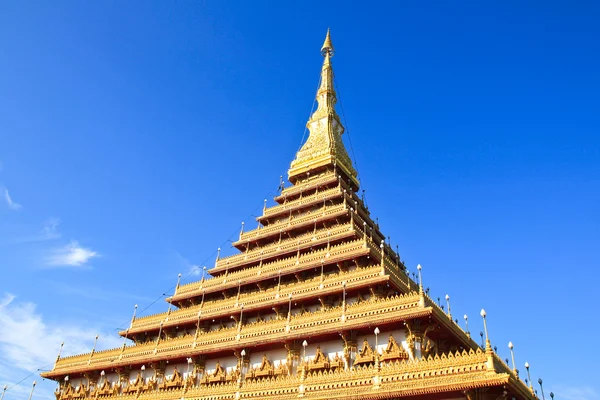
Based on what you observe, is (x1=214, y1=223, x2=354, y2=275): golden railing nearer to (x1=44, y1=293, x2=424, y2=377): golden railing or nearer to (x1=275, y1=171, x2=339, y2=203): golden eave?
(x1=275, y1=171, x2=339, y2=203): golden eave

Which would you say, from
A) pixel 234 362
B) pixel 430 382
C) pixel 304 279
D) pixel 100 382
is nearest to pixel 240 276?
pixel 304 279

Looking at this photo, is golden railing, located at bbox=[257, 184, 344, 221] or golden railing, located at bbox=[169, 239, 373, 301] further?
golden railing, located at bbox=[257, 184, 344, 221]

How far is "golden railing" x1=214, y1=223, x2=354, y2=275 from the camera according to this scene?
40906 millimetres

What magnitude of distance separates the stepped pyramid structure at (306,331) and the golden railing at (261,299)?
0.39 ft

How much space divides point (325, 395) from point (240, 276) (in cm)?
2038

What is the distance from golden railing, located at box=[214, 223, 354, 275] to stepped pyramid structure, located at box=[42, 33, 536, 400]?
14cm

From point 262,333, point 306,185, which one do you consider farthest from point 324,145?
point 262,333

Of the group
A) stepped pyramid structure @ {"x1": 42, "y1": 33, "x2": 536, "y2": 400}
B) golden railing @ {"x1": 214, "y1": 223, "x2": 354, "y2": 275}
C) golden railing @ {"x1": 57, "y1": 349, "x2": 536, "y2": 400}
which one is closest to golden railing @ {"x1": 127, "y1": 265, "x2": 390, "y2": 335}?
stepped pyramid structure @ {"x1": 42, "y1": 33, "x2": 536, "y2": 400}

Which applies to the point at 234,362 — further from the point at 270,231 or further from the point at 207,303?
the point at 270,231

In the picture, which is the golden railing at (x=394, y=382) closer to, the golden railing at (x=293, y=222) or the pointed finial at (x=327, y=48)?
the golden railing at (x=293, y=222)

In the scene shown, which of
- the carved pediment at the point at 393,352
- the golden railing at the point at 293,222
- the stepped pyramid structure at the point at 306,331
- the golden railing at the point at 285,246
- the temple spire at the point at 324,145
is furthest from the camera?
the temple spire at the point at 324,145

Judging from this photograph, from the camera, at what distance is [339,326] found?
2936 cm

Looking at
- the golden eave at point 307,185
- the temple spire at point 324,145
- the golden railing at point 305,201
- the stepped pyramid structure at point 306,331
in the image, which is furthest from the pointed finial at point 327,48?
the golden railing at point 305,201

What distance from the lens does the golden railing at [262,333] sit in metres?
28.1
